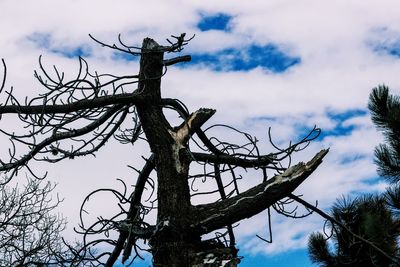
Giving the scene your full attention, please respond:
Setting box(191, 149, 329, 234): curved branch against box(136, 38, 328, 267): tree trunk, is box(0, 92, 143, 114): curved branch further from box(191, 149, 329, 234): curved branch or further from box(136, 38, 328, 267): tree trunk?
box(191, 149, 329, 234): curved branch

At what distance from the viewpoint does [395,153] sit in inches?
513

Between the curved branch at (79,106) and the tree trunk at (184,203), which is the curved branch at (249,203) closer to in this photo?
the tree trunk at (184,203)

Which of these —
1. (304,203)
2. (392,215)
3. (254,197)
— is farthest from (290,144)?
(392,215)

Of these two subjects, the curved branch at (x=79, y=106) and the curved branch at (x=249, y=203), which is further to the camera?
the curved branch at (x=79, y=106)

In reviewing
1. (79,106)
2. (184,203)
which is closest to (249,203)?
(184,203)

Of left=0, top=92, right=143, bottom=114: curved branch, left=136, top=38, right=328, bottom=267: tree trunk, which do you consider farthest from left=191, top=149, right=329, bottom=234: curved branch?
left=0, top=92, right=143, bottom=114: curved branch

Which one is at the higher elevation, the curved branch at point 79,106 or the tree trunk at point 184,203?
the curved branch at point 79,106

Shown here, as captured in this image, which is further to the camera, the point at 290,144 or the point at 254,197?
the point at 290,144

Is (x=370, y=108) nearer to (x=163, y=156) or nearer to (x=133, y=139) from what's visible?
(x=133, y=139)

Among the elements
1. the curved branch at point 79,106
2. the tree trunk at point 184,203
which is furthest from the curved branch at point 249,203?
the curved branch at point 79,106

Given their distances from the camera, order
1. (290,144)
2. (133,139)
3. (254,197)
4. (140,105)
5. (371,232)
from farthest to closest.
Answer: (371,232) < (133,139) < (290,144) < (140,105) < (254,197)

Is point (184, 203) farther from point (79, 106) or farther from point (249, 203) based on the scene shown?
point (79, 106)

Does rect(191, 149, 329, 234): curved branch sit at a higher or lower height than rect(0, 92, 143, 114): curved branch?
lower

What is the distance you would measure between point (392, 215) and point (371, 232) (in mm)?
1984
